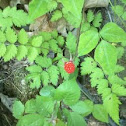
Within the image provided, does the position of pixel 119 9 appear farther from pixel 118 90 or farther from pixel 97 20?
pixel 118 90

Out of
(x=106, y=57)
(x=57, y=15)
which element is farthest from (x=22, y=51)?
(x=106, y=57)

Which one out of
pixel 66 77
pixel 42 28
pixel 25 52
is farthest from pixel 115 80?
pixel 42 28

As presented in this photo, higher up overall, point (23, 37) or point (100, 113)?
point (23, 37)

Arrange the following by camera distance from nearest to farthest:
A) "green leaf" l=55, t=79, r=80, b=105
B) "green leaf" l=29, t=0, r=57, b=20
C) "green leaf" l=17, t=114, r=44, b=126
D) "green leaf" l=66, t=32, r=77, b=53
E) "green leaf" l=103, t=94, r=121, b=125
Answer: "green leaf" l=29, t=0, r=57, b=20
"green leaf" l=55, t=79, r=80, b=105
"green leaf" l=17, t=114, r=44, b=126
"green leaf" l=103, t=94, r=121, b=125
"green leaf" l=66, t=32, r=77, b=53

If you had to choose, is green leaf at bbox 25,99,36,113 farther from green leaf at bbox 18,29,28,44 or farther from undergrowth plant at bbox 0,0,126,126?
green leaf at bbox 18,29,28,44

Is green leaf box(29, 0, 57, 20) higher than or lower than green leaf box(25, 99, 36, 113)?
higher

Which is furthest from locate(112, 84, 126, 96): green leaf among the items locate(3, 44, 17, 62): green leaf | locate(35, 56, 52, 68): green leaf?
locate(3, 44, 17, 62): green leaf

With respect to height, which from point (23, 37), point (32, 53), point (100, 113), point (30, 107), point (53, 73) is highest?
point (23, 37)

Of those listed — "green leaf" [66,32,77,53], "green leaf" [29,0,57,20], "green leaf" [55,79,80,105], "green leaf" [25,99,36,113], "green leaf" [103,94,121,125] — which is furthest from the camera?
"green leaf" [66,32,77,53]
